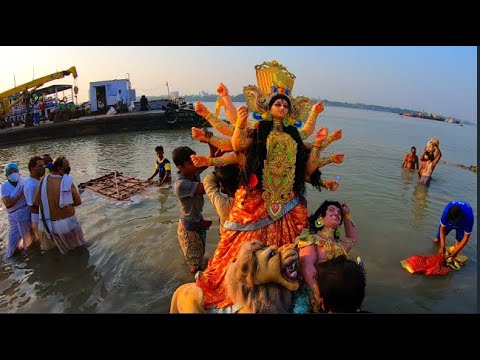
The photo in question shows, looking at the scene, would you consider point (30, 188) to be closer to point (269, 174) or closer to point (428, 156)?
point (269, 174)

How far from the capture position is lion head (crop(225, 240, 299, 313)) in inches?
83.6

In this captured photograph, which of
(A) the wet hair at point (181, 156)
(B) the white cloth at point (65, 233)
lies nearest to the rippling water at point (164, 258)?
(B) the white cloth at point (65, 233)

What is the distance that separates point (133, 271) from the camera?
537cm

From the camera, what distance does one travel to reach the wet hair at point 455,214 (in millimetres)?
5407

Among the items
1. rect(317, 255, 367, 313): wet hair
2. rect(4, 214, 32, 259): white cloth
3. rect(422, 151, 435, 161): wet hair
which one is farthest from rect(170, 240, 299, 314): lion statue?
rect(422, 151, 435, 161): wet hair

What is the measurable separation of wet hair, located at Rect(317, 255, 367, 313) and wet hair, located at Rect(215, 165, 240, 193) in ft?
6.22

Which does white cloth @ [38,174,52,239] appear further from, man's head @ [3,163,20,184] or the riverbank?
the riverbank

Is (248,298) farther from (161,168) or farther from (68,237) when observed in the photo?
(161,168)

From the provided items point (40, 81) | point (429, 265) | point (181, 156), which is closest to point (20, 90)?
point (40, 81)

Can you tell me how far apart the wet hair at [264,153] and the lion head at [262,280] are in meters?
1.30

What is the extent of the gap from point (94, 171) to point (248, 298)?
39.0 ft

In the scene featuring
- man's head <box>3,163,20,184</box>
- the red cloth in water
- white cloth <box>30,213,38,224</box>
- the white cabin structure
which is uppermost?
the white cabin structure

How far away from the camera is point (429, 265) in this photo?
17.5 feet

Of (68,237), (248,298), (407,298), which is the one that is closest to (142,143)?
(68,237)
